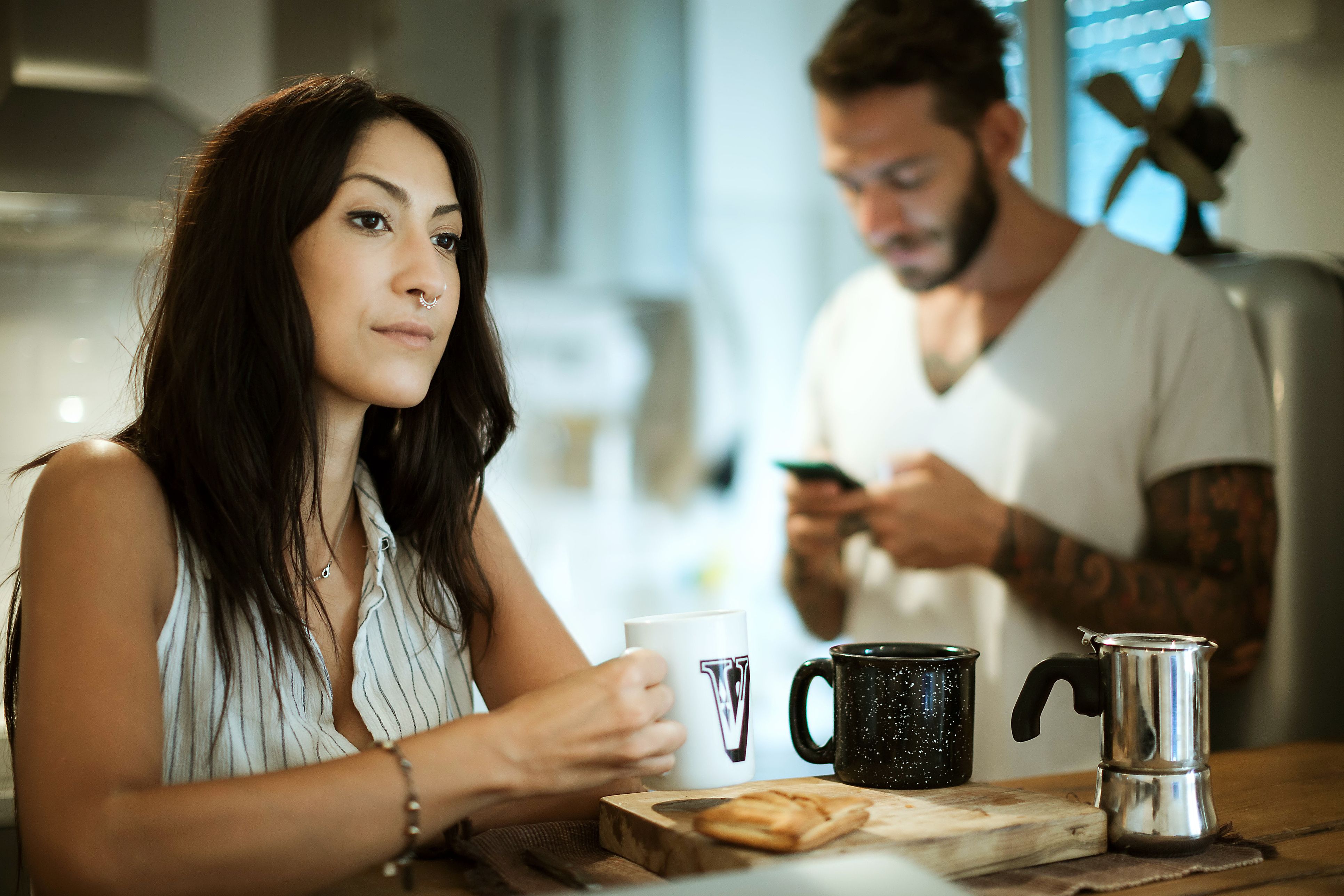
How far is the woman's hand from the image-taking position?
80cm

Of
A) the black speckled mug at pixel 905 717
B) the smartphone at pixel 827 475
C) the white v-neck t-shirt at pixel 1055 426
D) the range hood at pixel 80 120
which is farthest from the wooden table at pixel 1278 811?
the range hood at pixel 80 120

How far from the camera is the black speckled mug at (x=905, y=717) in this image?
34.1 inches

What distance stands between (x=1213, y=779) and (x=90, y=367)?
2.20m

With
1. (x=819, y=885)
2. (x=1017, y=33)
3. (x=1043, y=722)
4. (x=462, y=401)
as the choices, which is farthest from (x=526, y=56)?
(x=819, y=885)

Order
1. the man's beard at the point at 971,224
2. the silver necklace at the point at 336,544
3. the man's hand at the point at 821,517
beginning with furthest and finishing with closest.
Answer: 1. the man's hand at the point at 821,517
2. the man's beard at the point at 971,224
3. the silver necklace at the point at 336,544

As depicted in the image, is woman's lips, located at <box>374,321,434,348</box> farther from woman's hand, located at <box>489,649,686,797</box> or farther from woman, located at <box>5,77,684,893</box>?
woman's hand, located at <box>489,649,686,797</box>

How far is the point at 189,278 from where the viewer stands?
103 cm

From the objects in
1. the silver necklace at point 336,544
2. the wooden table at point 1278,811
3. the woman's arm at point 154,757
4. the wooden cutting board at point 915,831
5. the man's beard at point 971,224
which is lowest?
the wooden table at point 1278,811

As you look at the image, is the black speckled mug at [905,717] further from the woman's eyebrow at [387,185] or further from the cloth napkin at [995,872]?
the woman's eyebrow at [387,185]

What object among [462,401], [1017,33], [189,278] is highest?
[1017,33]

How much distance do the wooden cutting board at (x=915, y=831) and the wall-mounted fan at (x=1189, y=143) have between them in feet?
4.08

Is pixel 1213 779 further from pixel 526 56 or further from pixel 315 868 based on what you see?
pixel 526 56

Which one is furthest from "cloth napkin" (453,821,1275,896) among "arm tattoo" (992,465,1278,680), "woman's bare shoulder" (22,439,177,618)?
"arm tattoo" (992,465,1278,680)

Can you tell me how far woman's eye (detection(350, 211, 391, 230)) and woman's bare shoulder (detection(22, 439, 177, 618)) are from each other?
290mm
